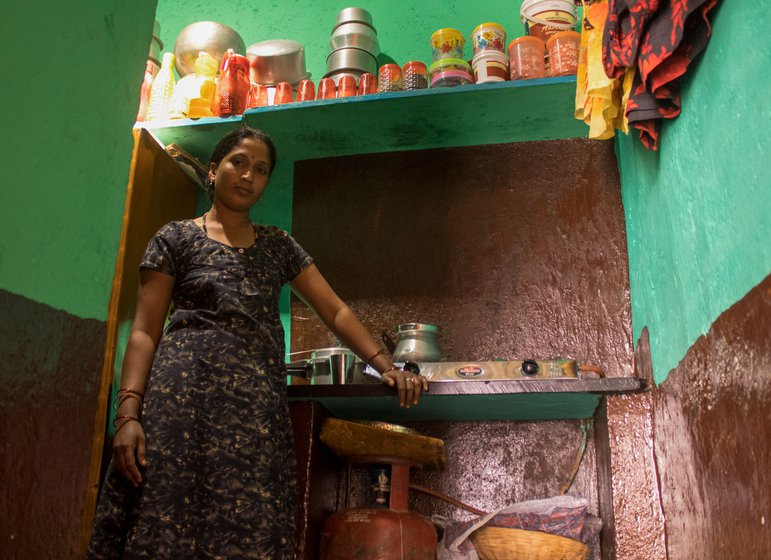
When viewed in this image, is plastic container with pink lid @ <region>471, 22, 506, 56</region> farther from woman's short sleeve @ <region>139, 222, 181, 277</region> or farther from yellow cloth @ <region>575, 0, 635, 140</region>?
woman's short sleeve @ <region>139, 222, 181, 277</region>

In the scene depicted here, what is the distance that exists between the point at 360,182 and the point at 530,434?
122cm

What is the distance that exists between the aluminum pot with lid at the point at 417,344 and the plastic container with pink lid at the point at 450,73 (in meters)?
0.89

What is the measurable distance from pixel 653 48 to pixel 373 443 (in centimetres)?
135

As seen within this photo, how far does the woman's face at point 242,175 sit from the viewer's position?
195 centimetres

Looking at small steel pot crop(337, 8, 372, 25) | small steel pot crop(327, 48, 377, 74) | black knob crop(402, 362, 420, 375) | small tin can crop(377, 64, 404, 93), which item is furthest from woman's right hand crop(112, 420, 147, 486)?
small steel pot crop(337, 8, 372, 25)

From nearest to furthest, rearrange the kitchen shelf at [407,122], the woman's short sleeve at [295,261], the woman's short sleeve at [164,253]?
the woman's short sleeve at [164,253] → the woman's short sleeve at [295,261] → the kitchen shelf at [407,122]

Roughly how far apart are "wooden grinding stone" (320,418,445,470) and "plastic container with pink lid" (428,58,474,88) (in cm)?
126

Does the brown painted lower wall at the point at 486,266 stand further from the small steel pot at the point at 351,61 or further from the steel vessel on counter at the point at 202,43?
the steel vessel on counter at the point at 202,43

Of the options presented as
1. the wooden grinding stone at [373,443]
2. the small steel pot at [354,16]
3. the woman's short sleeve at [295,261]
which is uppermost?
the small steel pot at [354,16]

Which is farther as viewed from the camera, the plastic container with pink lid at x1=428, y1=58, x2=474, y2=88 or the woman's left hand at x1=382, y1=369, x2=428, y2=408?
the plastic container with pink lid at x1=428, y1=58, x2=474, y2=88

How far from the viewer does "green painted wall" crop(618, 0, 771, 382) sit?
1.15 meters

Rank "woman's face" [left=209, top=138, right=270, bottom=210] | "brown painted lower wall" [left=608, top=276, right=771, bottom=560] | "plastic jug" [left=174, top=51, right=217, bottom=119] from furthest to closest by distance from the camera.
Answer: "plastic jug" [left=174, top=51, right=217, bottom=119] → "woman's face" [left=209, top=138, right=270, bottom=210] → "brown painted lower wall" [left=608, top=276, right=771, bottom=560]

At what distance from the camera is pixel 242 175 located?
6.44 feet

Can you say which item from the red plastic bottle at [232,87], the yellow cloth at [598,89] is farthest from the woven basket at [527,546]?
the red plastic bottle at [232,87]
